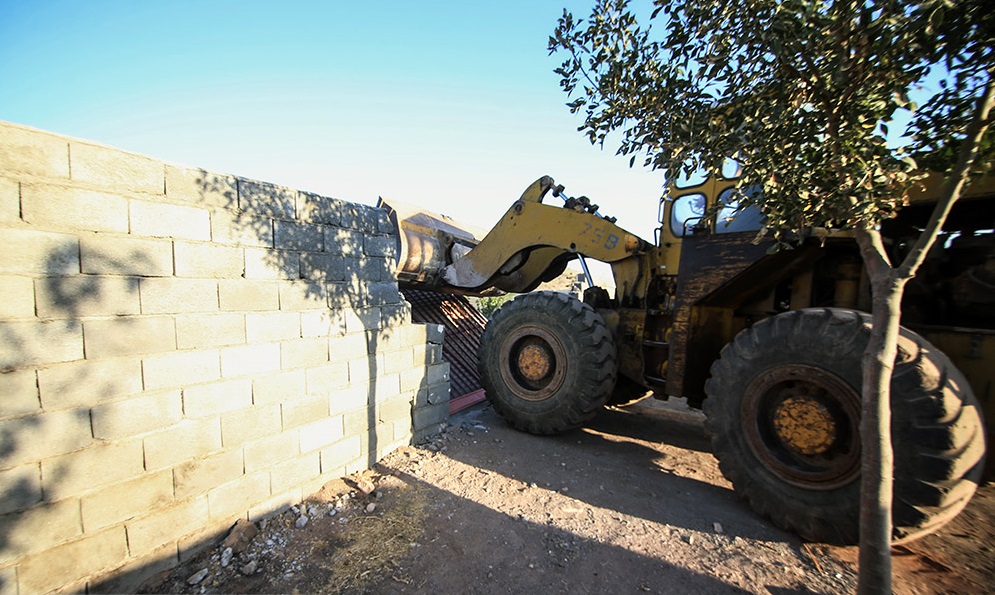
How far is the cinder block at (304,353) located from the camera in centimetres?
336

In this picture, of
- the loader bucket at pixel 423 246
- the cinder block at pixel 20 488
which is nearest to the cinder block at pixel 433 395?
the loader bucket at pixel 423 246

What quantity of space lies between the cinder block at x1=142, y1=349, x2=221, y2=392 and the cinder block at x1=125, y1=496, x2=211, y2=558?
750 mm

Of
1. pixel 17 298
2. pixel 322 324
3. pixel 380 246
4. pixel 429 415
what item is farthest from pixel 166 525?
pixel 380 246

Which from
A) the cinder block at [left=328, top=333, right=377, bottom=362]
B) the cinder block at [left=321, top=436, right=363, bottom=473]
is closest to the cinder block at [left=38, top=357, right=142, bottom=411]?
the cinder block at [left=328, top=333, right=377, bottom=362]

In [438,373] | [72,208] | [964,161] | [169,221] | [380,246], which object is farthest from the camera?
[438,373]

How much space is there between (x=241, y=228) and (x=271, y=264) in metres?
0.32

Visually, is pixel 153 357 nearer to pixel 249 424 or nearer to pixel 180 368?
pixel 180 368

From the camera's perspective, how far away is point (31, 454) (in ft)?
7.13

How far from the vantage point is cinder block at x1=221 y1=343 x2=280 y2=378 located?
2.99 metres

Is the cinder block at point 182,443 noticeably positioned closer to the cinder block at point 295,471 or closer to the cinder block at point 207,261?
the cinder block at point 295,471

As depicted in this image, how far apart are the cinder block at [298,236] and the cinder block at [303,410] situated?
3.96ft

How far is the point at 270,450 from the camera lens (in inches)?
128

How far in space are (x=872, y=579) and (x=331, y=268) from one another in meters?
3.97

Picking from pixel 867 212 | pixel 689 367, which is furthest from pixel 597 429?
pixel 867 212
